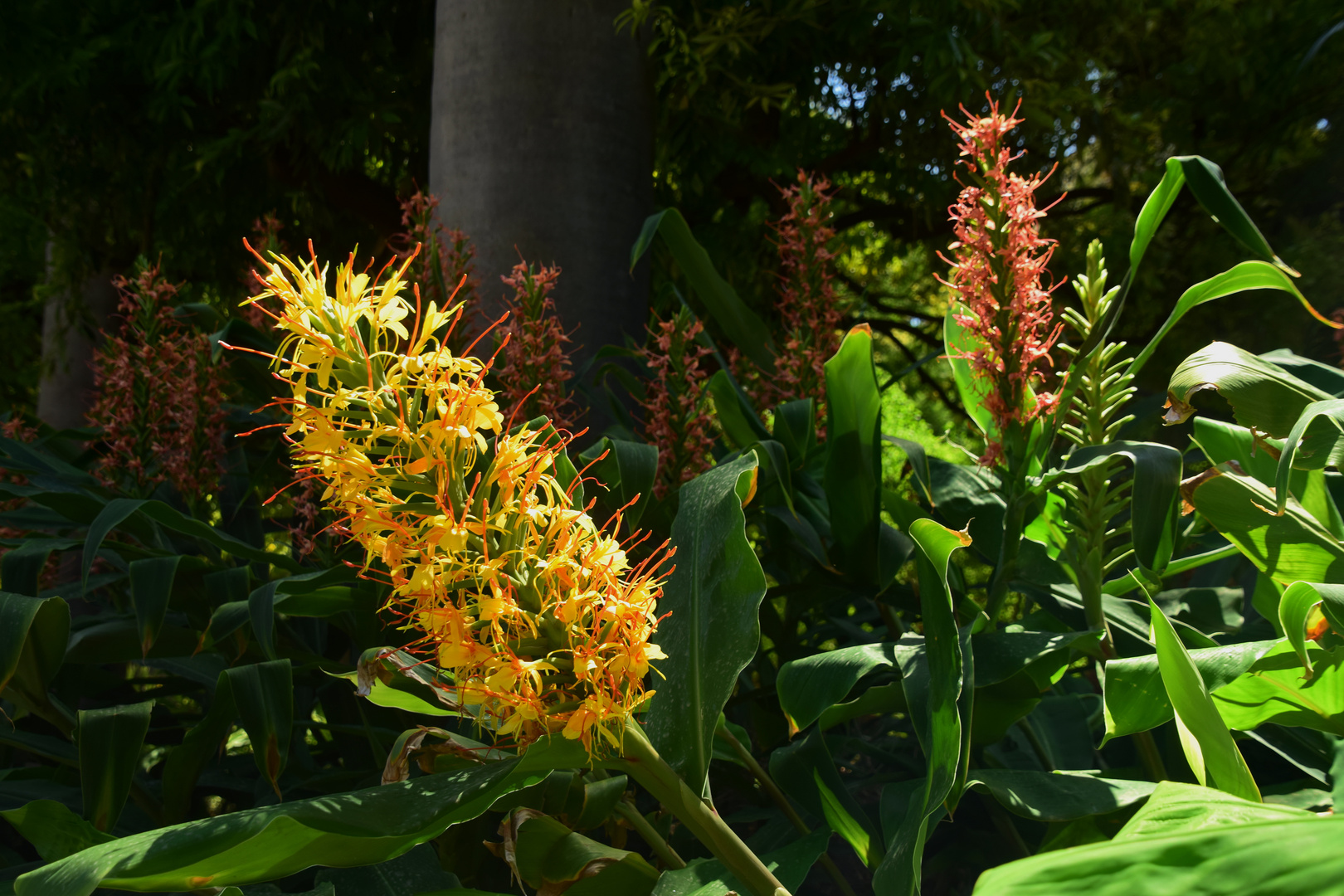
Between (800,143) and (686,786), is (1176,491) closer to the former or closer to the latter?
(686,786)

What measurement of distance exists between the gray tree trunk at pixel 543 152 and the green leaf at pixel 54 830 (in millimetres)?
1077

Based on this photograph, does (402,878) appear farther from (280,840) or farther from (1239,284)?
(1239,284)

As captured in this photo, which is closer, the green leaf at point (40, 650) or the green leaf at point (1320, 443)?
the green leaf at point (1320, 443)

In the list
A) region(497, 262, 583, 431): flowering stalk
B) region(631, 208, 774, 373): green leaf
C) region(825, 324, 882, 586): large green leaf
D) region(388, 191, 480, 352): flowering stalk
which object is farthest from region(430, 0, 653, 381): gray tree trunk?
region(825, 324, 882, 586): large green leaf

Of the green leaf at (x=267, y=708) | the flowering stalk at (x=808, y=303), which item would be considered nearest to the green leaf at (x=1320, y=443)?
the flowering stalk at (x=808, y=303)

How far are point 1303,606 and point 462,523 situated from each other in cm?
59

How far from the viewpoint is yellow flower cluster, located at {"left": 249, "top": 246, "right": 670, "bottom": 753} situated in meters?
Result: 0.50

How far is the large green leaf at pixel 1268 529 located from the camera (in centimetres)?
77

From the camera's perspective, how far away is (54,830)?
2.27ft

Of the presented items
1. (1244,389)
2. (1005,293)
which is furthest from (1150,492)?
(1005,293)

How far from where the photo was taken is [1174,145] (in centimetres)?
281

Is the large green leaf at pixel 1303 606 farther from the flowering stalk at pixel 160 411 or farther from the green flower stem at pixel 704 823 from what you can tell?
the flowering stalk at pixel 160 411

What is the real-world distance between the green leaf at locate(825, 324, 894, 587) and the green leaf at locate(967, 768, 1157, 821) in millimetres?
278

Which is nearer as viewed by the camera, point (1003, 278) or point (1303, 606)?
point (1303, 606)
